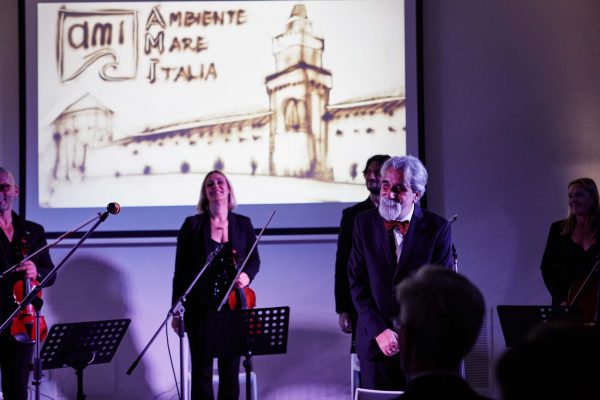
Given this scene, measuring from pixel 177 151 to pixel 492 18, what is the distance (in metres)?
2.60

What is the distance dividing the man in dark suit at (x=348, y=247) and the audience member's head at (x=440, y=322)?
3.06 meters

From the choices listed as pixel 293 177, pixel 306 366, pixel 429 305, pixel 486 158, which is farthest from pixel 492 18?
pixel 429 305

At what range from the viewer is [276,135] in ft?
20.2

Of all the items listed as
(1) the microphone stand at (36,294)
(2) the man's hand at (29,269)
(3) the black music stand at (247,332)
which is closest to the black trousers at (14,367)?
(1) the microphone stand at (36,294)

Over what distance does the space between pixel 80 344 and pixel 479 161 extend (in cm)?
331

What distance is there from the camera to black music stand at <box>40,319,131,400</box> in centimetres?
430

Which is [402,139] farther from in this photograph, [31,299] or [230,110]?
[31,299]

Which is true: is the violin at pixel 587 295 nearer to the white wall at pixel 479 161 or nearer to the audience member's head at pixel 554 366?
the white wall at pixel 479 161

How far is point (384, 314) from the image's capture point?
3.69m

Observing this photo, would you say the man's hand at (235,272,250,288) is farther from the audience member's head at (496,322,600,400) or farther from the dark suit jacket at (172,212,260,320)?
the audience member's head at (496,322,600,400)

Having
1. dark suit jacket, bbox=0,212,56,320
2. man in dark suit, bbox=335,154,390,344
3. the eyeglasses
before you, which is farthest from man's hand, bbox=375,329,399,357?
the eyeglasses

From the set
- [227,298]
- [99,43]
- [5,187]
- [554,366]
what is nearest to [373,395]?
[554,366]

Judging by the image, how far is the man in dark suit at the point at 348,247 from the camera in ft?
16.0

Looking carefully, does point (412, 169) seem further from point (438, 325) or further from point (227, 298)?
point (438, 325)
